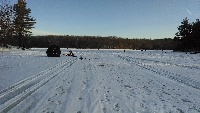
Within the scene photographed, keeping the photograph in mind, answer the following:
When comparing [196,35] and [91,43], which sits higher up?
[196,35]

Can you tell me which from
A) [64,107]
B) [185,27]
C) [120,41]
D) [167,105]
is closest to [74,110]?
[64,107]

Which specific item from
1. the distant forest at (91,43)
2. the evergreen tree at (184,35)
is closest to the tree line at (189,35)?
the evergreen tree at (184,35)

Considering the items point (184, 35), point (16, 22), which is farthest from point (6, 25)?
point (184, 35)

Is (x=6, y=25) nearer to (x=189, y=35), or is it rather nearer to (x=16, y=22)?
(x=16, y=22)

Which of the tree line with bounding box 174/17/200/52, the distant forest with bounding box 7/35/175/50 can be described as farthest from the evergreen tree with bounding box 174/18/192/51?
the distant forest with bounding box 7/35/175/50

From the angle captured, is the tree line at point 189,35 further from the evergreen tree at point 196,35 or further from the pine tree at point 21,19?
the pine tree at point 21,19

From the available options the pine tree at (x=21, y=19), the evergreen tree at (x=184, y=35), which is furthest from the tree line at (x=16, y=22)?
the evergreen tree at (x=184, y=35)

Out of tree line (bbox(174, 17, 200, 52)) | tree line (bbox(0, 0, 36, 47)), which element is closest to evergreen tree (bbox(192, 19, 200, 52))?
tree line (bbox(174, 17, 200, 52))

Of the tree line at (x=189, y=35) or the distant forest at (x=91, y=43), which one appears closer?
the tree line at (x=189, y=35)

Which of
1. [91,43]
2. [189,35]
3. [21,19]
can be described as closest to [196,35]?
[189,35]

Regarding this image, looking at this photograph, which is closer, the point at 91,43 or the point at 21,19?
the point at 21,19

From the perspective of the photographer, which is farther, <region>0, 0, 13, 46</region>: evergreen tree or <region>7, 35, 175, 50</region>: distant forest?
<region>7, 35, 175, 50</region>: distant forest

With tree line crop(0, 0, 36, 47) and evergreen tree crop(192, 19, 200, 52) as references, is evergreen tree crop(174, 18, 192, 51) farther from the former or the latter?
tree line crop(0, 0, 36, 47)

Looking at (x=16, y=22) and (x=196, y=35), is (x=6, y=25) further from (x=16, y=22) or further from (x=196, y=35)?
(x=196, y=35)
